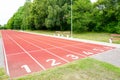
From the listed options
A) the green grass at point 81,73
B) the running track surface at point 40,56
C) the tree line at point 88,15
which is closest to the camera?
the green grass at point 81,73

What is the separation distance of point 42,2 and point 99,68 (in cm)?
3643

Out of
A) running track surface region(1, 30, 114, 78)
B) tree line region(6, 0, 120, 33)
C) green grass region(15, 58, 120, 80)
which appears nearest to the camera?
green grass region(15, 58, 120, 80)

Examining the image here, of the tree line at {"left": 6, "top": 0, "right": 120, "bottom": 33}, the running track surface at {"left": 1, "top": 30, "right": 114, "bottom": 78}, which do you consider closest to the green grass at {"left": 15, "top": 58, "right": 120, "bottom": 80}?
the running track surface at {"left": 1, "top": 30, "right": 114, "bottom": 78}

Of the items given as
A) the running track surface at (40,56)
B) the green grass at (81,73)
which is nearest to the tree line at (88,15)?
the running track surface at (40,56)

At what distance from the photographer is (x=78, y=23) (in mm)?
27938

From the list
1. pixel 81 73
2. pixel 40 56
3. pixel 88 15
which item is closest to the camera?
Result: pixel 81 73

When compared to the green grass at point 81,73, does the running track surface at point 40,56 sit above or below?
below

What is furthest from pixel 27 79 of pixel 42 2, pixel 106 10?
pixel 42 2

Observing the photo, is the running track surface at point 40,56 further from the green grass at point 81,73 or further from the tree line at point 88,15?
the tree line at point 88,15

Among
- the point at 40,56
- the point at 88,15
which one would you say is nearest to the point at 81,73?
the point at 40,56

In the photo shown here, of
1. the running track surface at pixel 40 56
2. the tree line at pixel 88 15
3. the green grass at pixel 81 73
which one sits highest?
the tree line at pixel 88 15

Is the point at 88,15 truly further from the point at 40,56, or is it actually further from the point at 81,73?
the point at 81,73

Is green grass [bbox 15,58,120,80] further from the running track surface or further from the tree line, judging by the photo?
the tree line

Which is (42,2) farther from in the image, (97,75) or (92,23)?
(97,75)
